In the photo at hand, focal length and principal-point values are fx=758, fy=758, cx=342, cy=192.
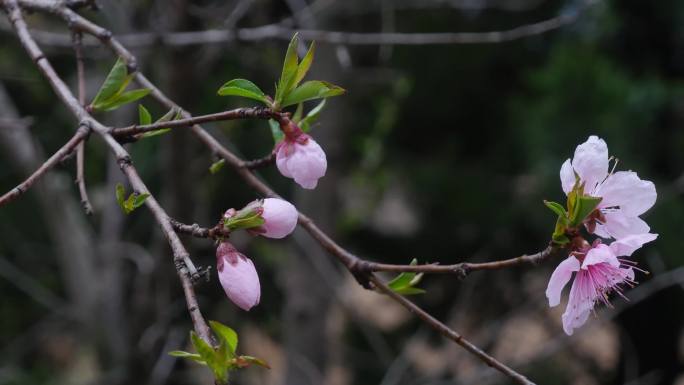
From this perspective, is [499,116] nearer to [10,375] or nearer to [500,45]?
[500,45]

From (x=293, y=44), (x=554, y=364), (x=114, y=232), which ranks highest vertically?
(x=293, y=44)

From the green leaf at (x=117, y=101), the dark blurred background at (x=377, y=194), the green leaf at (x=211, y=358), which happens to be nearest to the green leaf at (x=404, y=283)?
the green leaf at (x=211, y=358)

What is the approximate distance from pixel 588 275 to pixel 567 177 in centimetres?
11

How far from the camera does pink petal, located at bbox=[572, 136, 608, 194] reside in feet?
2.25

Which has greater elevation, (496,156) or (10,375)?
(496,156)

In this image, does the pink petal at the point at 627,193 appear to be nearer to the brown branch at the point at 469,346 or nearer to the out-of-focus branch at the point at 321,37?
the brown branch at the point at 469,346

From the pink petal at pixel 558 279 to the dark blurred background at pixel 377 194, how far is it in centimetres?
119

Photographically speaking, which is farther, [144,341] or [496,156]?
[496,156]

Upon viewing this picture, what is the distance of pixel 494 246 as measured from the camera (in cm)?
250

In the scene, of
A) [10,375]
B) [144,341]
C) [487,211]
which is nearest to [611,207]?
[144,341]

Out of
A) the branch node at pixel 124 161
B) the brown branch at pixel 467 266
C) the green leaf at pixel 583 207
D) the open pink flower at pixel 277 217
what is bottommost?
the brown branch at pixel 467 266

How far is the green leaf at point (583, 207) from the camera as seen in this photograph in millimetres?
620

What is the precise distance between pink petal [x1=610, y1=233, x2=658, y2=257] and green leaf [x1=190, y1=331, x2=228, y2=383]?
0.35 meters

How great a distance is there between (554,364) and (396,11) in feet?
4.74
